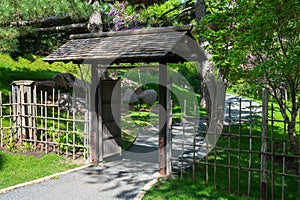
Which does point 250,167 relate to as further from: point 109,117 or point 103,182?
point 109,117

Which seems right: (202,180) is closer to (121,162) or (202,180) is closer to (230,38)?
(121,162)

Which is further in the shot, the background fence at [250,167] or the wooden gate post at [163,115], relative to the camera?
the wooden gate post at [163,115]

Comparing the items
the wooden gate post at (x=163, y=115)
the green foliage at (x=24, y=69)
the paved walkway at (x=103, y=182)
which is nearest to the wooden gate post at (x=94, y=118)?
the paved walkway at (x=103, y=182)

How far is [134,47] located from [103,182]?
2.72 metres

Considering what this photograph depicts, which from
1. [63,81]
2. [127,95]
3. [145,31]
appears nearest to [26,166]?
[145,31]

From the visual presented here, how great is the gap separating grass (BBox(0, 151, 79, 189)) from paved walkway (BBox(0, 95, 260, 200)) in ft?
1.40

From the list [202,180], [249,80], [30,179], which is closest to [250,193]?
[202,180]

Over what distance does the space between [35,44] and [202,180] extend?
9007 mm

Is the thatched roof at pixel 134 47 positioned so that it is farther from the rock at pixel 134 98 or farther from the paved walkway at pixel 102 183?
the rock at pixel 134 98

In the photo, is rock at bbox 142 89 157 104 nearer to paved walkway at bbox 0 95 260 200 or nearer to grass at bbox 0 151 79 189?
paved walkway at bbox 0 95 260 200

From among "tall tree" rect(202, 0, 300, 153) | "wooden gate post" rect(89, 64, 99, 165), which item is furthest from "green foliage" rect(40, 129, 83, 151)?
"tall tree" rect(202, 0, 300, 153)

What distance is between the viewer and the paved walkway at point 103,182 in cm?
568

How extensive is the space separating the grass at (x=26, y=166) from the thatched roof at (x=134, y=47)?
2.39m

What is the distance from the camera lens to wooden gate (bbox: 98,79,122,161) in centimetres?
757
